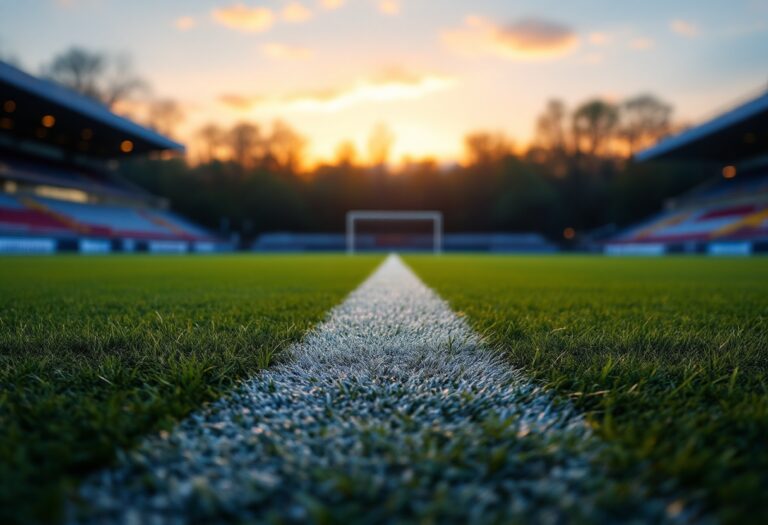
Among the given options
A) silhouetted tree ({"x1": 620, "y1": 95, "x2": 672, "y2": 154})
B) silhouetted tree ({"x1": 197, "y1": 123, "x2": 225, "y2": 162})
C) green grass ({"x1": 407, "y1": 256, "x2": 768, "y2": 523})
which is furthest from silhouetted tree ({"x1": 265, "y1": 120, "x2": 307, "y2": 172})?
green grass ({"x1": 407, "y1": 256, "x2": 768, "y2": 523})

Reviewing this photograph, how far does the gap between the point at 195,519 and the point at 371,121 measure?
36306mm

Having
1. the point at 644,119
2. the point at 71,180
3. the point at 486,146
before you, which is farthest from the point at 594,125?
the point at 71,180

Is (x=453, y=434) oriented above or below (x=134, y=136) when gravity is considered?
below

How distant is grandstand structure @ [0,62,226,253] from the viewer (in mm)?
16609

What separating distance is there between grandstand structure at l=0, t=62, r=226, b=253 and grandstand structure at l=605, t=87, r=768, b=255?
25700 mm

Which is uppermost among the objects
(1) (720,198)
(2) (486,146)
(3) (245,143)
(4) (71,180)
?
(3) (245,143)

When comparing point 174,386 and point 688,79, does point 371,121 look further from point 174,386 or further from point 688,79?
point 174,386

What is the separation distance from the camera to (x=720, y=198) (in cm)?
2436

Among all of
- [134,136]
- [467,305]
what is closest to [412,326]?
[467,305]

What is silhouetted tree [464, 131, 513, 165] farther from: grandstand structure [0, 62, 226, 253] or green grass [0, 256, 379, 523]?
green grass [0, 256, 379, 523]

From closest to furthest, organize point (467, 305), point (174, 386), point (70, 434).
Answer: point (70, 434), point (174, 386), point (467, 305)

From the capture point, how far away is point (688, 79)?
82.0ft

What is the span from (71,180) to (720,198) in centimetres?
3610

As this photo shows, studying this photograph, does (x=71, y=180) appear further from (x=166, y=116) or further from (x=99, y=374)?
(x=99, y=374)
